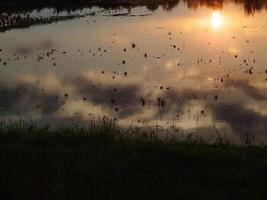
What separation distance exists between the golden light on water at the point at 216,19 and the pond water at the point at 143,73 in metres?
0.19

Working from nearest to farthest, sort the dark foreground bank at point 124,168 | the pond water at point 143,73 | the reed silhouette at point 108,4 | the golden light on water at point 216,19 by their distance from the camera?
the dark foreground bank at point 124,168 → the pond water at point 143,73 → the golden light on water at point 216,19 → the reed silhouette at point 108,4

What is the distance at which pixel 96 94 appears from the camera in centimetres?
1911

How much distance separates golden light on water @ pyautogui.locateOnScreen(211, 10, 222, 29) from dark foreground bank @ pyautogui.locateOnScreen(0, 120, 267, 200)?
2495 cm

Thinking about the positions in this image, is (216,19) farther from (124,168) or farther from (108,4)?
(124,168)

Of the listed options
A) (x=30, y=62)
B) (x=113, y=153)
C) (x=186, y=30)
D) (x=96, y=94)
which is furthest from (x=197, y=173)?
(x=186, y=30)

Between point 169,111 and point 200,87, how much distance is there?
3.29 m

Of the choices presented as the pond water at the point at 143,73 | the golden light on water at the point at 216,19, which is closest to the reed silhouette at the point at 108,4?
the golden light on water at the point at 216,19

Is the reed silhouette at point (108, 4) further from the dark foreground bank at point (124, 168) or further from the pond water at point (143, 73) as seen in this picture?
the dark foreground bank at point (124, 168)

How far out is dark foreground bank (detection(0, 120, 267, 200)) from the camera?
29.4ft

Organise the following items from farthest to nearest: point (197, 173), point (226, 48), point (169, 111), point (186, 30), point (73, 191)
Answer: point (186, 30) < point (226, 48) < point (169, 111) < point (197, 173) < point (73, 191)

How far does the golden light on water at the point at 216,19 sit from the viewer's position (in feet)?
119

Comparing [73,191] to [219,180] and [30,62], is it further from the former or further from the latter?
[30,62]

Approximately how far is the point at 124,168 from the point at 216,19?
31.4m

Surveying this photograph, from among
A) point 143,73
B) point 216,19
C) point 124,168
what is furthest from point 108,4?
point 124,168
